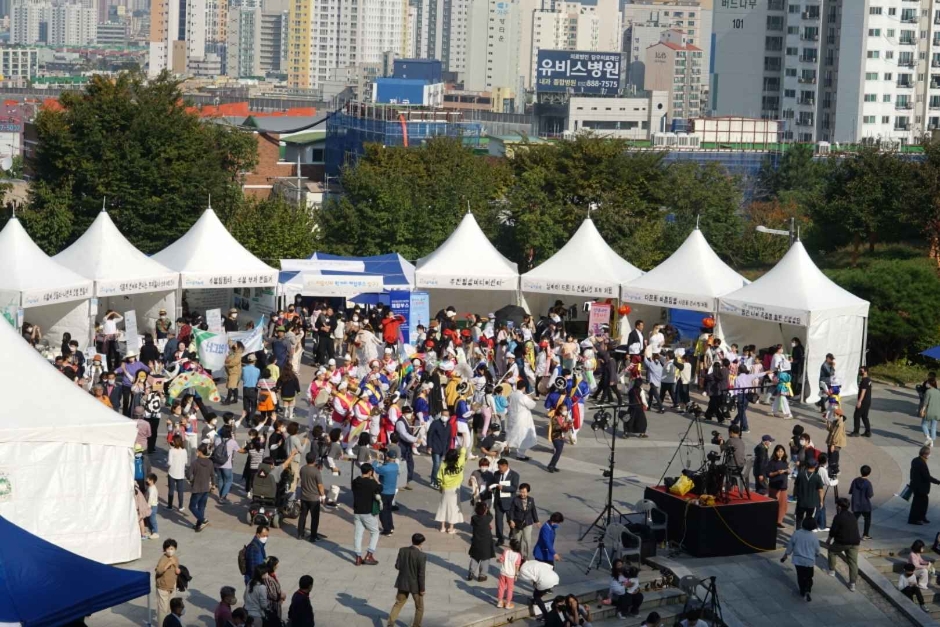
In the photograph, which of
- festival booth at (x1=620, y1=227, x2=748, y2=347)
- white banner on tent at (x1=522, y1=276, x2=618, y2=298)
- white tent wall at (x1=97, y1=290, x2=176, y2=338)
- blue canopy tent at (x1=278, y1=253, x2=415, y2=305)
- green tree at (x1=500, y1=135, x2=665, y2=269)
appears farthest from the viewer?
green tree at (x1=500, y1=135, x2=665, y2=269)

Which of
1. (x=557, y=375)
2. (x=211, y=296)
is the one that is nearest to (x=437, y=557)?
(x=557, y=375)

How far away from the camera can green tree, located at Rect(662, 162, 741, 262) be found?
5345 centimetres

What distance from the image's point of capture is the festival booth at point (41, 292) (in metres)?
27.8

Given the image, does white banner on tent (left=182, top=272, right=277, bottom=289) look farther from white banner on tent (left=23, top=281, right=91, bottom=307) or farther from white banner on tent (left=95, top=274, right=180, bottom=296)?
white banner on tent (left=23, top=281, right=91, bottom=307)

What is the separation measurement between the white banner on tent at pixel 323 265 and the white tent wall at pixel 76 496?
14754 millimetres

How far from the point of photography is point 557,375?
86.9 ft

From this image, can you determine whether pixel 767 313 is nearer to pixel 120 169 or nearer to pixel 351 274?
pixel 351 274

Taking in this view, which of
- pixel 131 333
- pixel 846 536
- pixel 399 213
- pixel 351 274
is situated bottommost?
pixel 846 536

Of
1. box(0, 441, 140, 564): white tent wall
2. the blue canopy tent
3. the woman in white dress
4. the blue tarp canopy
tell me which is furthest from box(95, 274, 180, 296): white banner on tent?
the blue tarp canopy

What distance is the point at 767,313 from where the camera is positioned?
28.7 meters

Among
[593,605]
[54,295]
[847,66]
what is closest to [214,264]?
[54,295]

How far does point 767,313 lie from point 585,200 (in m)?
15.6

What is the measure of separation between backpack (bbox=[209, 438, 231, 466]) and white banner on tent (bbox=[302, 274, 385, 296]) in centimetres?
1227

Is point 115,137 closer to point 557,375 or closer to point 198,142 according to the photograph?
point 198,142
